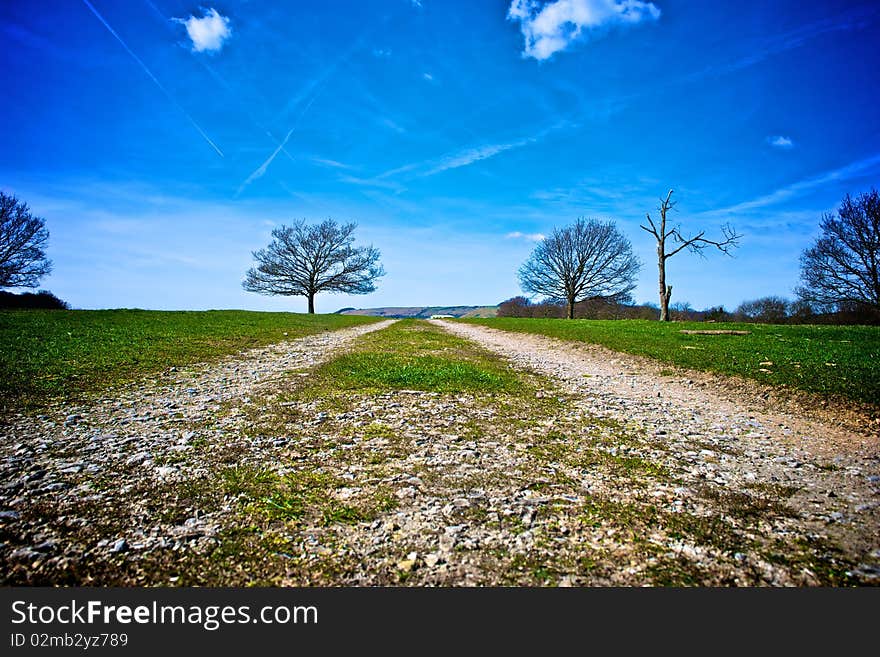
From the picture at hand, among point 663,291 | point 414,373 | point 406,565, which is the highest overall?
Answer: point 663,291

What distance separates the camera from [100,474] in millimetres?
4230

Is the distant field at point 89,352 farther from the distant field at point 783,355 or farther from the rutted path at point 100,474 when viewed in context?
the distant field at point 783,355

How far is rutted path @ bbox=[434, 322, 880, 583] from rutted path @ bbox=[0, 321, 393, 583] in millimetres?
5392

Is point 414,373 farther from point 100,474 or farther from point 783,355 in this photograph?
point 783,355

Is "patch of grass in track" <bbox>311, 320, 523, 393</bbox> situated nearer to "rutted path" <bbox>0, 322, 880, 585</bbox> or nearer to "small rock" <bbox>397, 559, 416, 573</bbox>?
"rutted path" <bbox>0, 322, 880, 585</bbox>

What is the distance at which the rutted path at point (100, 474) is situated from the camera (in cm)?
299

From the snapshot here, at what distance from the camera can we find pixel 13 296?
33000 mm

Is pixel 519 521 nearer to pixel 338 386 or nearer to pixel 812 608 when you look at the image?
pixel 812 608

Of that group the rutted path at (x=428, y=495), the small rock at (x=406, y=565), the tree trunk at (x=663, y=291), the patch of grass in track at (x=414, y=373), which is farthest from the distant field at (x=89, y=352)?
the tree trunk at (x=663, y=291)

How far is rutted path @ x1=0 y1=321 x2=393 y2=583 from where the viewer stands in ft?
9.82

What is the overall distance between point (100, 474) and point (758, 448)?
851cm

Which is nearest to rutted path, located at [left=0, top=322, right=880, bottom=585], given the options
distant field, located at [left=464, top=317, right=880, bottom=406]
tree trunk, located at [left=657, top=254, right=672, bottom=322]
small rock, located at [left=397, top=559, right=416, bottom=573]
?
small rock, located at [left=397, top=559, right=416, bottom=573]

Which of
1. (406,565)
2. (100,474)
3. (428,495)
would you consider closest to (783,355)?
(428,495)

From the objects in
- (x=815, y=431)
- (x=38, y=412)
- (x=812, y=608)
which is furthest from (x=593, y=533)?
(x=38, y=412)
